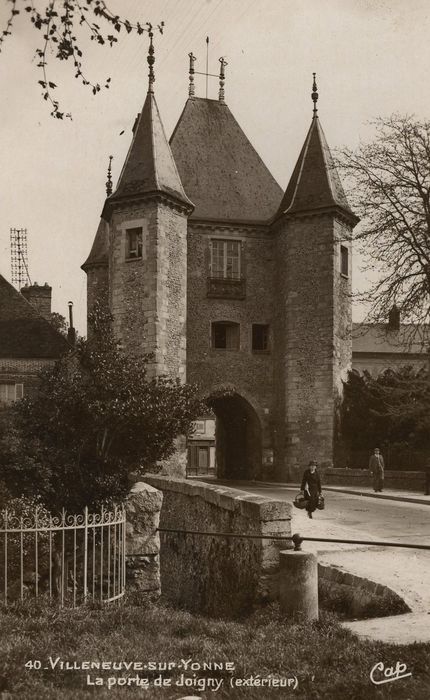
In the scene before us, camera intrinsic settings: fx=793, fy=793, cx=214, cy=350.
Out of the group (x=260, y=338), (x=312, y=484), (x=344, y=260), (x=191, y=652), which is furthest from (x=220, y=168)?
(x=191, y=652)

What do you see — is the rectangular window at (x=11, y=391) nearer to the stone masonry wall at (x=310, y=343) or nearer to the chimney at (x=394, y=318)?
the stone masonry wall at (x=310, y=343)

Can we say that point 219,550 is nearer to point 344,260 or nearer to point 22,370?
point 22,370

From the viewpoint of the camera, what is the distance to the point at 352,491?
23.6 meters

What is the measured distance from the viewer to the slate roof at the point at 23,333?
3102 centimetres

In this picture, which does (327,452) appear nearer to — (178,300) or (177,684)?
(178,300)

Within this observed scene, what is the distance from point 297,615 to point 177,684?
6.89 feet

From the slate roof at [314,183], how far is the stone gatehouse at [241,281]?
0.06 metres

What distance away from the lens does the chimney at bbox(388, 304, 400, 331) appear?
74.1ft

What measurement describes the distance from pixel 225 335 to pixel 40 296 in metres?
11.5

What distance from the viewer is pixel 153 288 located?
93.5 ft

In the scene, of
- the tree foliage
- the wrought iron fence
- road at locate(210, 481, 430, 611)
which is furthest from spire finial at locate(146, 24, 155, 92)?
the wrought iron fence

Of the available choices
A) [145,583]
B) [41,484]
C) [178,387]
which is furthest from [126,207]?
[145,583]

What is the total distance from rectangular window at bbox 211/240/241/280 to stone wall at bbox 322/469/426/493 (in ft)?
29.3

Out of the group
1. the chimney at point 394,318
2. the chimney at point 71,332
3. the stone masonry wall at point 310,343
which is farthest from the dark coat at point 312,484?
the chimney at point 71,332
